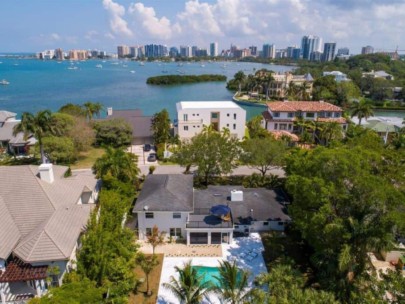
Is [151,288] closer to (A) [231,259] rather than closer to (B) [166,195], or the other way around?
(A) [231,259]

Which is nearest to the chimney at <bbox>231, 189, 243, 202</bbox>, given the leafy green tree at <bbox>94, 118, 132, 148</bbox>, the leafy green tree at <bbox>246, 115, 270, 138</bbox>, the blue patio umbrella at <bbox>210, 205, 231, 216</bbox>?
the blue patio umbrella at <bbox>210, 205, 231, 216</bbox>

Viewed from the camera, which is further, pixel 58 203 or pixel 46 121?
pixel 46 121

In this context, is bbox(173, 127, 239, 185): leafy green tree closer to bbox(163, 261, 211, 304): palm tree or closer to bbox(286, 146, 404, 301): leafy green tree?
bbox(286, 146, 404, 301): leafy green tree

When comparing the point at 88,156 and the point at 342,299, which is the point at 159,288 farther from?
the point at 88,156

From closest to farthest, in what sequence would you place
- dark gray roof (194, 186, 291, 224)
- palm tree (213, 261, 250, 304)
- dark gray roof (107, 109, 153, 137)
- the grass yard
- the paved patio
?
1. palm tree (213, 261, 250, 304)
2. the paved patio
3. dark gray roof (194, 186, 291, 224)
4. the grass yard
5. dark gray roof (107, 109, 153, 137)

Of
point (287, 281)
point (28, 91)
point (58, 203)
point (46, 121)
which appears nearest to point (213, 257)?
point (287, 281)

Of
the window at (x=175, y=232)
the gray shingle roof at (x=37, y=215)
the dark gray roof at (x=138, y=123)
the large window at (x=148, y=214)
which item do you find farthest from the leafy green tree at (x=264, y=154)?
the dark gray roof at (x=138, y=123)
